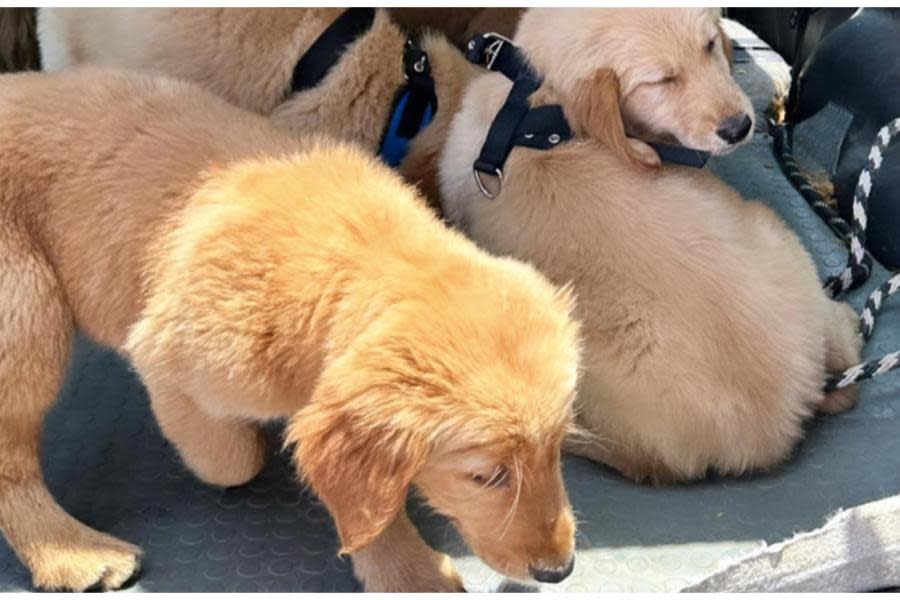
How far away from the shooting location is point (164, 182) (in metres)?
2.18

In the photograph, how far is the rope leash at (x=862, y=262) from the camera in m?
2.57

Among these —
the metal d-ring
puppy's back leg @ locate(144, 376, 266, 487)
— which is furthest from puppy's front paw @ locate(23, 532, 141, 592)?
the metal d-ring

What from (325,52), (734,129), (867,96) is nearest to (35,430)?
(325,52)

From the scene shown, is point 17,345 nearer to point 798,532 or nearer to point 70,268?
point 70,268

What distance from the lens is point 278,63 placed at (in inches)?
116

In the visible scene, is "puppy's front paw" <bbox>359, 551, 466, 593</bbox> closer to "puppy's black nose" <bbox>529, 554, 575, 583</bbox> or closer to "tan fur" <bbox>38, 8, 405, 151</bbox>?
"puppy's black nose" <bbox>529, 554, 575, 583</bbox>

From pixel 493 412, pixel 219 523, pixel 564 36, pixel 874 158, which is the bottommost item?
pixel 219 523

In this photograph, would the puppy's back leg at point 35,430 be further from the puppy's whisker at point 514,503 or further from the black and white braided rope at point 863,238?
the black and white braided rope at point 863,238

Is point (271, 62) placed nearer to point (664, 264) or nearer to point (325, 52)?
point (325, 52)

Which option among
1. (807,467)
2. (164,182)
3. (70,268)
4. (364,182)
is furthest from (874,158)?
(70,268)

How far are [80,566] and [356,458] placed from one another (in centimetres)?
93

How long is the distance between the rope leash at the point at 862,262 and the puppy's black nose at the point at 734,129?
61cm

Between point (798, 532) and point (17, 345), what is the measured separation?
1.78 meters

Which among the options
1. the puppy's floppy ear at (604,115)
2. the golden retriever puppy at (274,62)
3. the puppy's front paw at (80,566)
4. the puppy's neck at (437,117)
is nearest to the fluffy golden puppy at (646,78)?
the puppy's floppy ear at (604,115)
